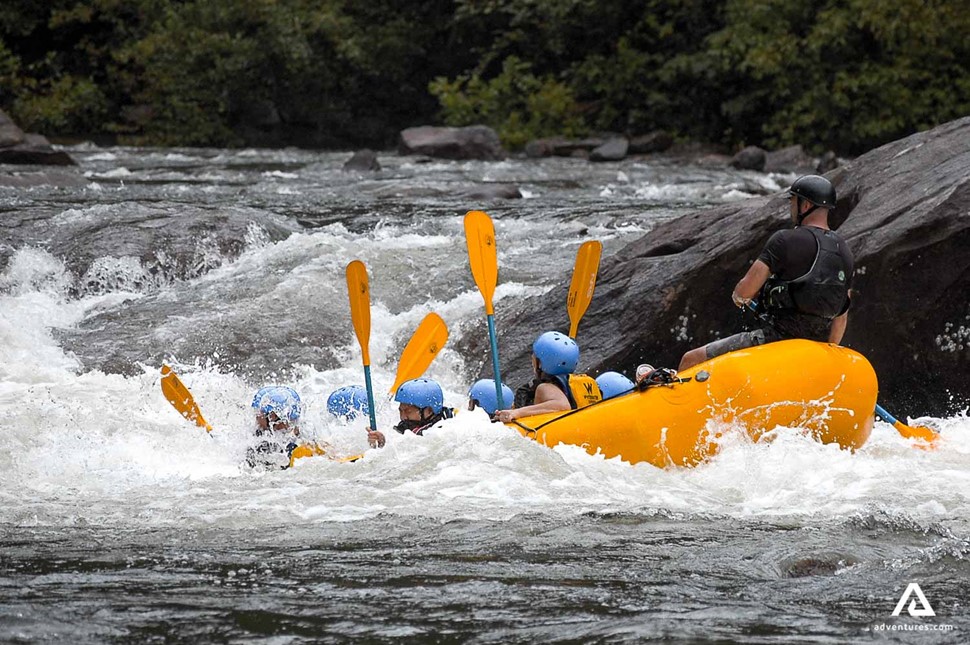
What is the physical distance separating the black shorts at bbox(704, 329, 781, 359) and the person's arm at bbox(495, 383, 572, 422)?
0.74 meters

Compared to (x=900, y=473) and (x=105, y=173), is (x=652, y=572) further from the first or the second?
(x=105, y=173)

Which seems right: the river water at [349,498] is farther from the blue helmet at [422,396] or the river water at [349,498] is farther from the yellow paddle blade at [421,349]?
the yellow paddle blade at [421,349]

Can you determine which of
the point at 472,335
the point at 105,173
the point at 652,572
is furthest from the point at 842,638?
the point at 105,173

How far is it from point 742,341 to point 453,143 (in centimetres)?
1303

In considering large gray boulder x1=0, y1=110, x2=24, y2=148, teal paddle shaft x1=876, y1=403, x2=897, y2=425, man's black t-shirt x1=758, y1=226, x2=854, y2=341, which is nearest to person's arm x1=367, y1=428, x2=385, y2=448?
man's black t-shirt x1=758, y1=226, x2=854, y2=341

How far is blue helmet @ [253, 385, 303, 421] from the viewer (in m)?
6.11

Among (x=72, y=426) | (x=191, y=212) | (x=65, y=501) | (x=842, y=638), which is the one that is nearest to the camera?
(x=842, y=638)

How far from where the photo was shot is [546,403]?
5883mm

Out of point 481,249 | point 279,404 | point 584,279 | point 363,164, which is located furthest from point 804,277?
point 363,164

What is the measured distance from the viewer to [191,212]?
33.9ft

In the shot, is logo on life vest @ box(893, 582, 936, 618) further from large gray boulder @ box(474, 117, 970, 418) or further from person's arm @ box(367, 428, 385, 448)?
large gray boulder @ box(474, 117, 970, 418)

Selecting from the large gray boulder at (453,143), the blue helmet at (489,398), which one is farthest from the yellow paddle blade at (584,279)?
the large gray boulder at (453,143)

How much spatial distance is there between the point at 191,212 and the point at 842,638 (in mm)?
7891

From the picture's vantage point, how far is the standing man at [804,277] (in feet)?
18.7
